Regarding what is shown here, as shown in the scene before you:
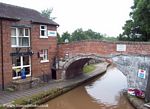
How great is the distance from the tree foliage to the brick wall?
638 cm

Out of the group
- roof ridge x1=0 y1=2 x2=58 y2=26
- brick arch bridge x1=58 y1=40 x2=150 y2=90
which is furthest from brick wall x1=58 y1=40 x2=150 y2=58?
roof ridge x1=0 y1=2 x2=58 y2=26

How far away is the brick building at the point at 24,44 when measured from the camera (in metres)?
14.0

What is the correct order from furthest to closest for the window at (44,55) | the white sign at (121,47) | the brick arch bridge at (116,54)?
the window at (44,55)
the white sign at (121,47)
the brick arch bridge at (116,54)

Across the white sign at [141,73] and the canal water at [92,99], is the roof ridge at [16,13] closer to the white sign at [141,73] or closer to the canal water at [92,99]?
the canal water at [92,99]

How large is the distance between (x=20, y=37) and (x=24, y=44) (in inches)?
23.2

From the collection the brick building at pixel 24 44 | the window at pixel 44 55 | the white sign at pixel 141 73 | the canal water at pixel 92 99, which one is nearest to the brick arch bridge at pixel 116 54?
the white sign at pixel 141 73

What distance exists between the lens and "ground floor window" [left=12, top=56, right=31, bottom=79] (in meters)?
14.8

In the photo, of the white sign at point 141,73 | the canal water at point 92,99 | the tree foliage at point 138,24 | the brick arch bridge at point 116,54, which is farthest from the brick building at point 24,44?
the tree foliage at point 138,24

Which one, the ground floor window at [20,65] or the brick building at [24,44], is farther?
the ground floor window at [20,65]

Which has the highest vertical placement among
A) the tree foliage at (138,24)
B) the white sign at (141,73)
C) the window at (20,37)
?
the tree foliage at (138,24)

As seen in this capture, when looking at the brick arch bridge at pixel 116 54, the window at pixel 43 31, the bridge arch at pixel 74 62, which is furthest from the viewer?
the window at pixel 43 31

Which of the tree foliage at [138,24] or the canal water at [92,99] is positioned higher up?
the tree foliage at [138,24]

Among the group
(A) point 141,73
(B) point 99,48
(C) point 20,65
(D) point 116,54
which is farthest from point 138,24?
(C) point 20,65

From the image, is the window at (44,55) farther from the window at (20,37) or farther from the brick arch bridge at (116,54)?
the window at (20,37)
